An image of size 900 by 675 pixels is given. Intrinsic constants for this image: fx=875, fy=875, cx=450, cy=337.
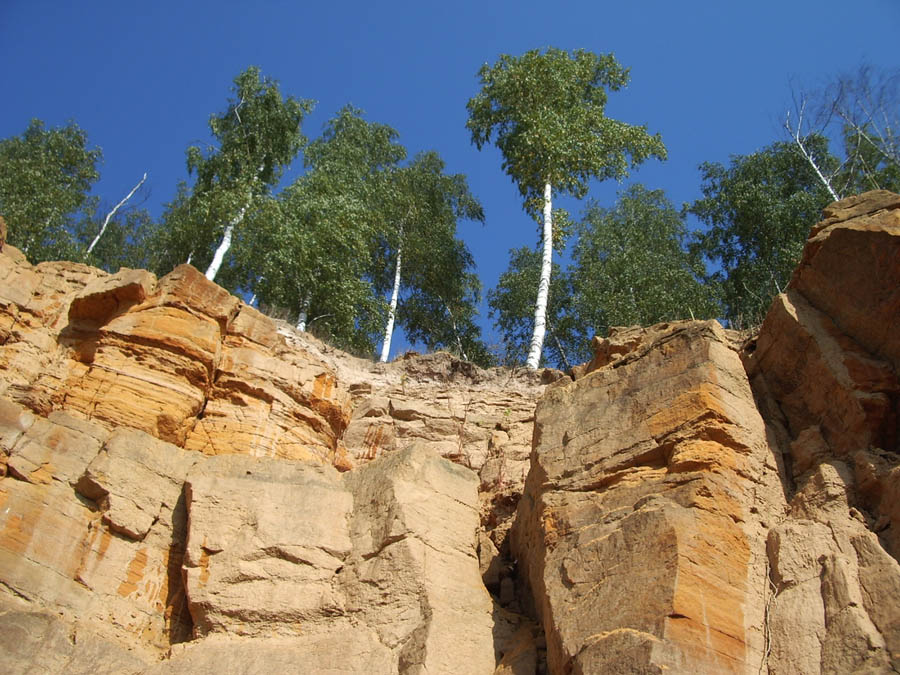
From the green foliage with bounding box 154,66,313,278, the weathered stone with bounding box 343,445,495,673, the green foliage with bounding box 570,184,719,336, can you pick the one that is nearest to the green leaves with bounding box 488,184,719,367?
the green foliage with bounding box 570,184,719,336

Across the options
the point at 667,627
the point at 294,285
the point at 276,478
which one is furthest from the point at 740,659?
the point at 294,285

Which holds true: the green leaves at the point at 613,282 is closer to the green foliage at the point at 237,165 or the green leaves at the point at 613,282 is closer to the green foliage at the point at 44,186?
the green foliage at the point at 237,165

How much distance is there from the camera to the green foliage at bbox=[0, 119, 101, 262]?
23938mm

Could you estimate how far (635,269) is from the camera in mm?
25719

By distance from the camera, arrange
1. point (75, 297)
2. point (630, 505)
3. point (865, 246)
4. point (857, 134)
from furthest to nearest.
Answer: point (857, 134) < point (75, 297) < point (865, 246) < point (630, 505)

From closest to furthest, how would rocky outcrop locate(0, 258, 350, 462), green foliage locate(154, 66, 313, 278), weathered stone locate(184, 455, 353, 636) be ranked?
weathered stone locate(184, 455, 353, 636), rocky outcrop locate(0, 258, 350, 462), green foliage locate(154, 66, 313, 278)

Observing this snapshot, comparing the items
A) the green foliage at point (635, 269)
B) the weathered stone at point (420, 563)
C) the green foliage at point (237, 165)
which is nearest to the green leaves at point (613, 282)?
the green foliage at point (635, 269)

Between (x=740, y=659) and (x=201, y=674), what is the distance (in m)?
4.95

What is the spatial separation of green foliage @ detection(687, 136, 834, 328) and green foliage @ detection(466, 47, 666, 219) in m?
3.08

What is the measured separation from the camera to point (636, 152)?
26.2 metres

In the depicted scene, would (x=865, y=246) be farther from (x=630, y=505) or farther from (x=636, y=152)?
(x=636, y=152)

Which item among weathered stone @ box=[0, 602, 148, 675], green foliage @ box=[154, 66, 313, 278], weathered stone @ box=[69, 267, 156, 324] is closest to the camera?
→ weathered stone @ box=[0, 602, 148, 675]

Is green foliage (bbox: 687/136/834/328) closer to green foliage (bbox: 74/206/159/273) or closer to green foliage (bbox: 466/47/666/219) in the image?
green foliage (bbox: 466/47/666/219)

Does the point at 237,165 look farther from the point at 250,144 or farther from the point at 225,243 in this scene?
the point at 225,243
